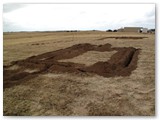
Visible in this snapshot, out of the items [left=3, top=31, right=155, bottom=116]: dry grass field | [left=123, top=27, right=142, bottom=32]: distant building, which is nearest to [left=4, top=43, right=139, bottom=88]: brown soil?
[left=3, top=31, right=155, bottom=116]: dry grass field

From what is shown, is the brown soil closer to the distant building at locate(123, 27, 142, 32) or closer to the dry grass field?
the dry grass field

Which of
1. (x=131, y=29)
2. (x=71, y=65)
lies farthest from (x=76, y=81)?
(x=131, y=29)

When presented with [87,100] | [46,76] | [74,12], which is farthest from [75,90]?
[74,12]

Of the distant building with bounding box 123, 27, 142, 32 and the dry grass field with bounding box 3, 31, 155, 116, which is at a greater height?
the distant building with bounding box 123, 27, 142, 32

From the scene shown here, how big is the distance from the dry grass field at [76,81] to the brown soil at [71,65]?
0.06 feet

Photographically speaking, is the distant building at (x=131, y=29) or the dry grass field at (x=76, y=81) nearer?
the dry grass field at (x=76, y=81)

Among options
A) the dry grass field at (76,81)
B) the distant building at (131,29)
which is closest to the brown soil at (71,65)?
the dry grass field at (76,81)

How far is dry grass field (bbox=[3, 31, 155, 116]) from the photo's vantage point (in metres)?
4.29

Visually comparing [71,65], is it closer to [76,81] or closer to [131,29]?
[76,81]

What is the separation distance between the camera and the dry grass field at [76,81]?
4293 mm

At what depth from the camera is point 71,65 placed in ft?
15.7

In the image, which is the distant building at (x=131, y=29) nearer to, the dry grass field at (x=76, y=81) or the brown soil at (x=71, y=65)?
the dry grass field at (x=76, y=81)

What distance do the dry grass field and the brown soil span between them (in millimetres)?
17

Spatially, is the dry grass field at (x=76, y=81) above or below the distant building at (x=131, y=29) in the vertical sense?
below
